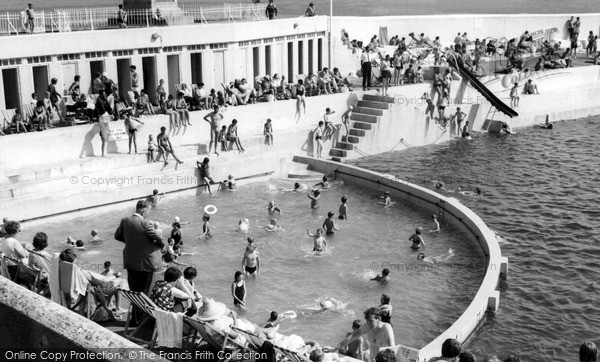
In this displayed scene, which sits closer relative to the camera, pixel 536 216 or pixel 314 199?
pixel 314 199

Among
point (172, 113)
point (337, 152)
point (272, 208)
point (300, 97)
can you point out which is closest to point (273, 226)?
point (272, 208)

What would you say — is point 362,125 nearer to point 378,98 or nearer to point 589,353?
point 378,98

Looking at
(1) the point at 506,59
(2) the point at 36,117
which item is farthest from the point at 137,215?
(1) the point at 506,59

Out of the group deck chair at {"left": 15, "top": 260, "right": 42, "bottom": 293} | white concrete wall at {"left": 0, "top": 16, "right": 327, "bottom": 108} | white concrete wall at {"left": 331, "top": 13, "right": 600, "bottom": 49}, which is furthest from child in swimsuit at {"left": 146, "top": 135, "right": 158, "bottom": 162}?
white concrete wall at {"left": 331, "top": 13, "right": 600, "bottom": 49}

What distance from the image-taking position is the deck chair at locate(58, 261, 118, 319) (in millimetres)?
11273

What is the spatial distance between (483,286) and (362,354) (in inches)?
226

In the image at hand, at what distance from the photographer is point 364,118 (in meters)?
32.8

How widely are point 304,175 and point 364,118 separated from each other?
5.39 m

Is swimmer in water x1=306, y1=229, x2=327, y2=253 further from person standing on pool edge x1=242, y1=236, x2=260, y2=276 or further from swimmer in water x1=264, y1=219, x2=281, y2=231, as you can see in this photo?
person standing on pool edge x1=242, y1=236, x2=260, y2=276

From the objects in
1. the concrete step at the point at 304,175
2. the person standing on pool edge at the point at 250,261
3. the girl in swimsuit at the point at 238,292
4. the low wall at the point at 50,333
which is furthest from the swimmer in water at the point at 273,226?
the low wall at the point at 50,333

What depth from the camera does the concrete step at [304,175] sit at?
28.5 meters

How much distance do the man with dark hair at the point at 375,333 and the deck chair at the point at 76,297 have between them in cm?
408

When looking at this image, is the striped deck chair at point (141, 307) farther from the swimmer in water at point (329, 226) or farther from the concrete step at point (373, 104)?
the concrete step at point (373, 104)

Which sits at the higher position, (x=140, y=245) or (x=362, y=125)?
(x=140, y=245)
